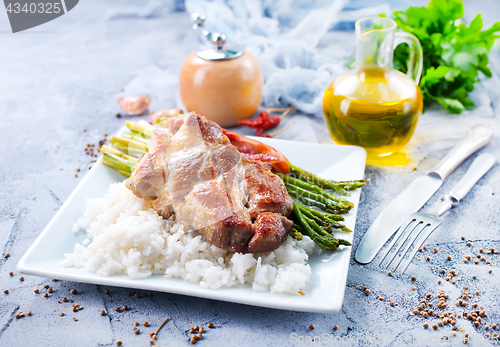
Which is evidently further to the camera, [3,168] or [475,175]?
[3,168]

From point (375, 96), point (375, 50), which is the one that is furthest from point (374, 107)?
point (375, 50)

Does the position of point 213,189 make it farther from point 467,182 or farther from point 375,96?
point 467,182

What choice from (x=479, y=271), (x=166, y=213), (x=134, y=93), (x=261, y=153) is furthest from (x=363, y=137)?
(x=134, y=93)

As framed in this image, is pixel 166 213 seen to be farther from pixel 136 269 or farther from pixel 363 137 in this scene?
pixel 363 137

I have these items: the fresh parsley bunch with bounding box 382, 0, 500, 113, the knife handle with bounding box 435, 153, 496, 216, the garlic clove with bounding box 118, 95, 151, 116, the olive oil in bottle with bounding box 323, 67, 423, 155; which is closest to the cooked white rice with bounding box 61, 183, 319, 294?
the knife handle with bounding box 435, 153, 496, 216

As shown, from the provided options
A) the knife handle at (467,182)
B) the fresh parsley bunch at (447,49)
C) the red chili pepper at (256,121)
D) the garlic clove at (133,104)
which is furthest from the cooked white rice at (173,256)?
the fresh parsley bunch at (447,49)
